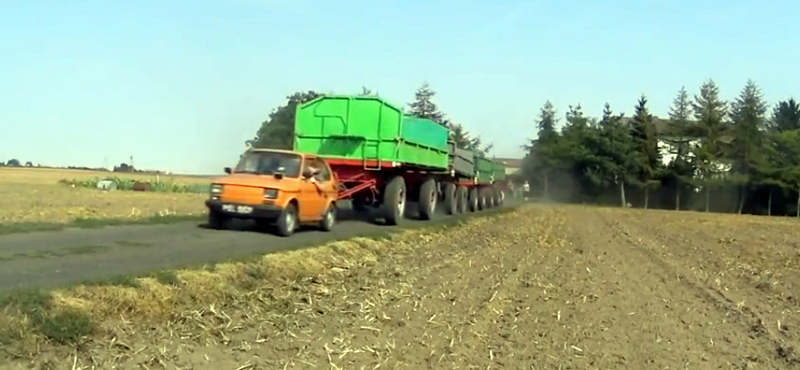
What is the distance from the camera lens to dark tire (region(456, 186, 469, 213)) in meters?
31.7

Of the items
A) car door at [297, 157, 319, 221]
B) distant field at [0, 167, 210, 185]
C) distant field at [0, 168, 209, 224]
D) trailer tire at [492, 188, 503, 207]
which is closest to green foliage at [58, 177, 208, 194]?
distant field at [0, 167, 210, 185]

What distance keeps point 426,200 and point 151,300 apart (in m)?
17.4

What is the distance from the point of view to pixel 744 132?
7525 centimetres

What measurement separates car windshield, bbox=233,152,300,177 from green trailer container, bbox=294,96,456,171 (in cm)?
421

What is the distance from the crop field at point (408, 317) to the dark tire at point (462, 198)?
658 inches

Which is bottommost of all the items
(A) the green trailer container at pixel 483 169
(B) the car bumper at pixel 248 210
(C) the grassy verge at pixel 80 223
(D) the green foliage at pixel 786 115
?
(C) the grassy verge at pixel 80 223

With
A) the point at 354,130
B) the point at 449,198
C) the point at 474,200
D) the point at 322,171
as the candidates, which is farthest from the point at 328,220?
the point at 474,200

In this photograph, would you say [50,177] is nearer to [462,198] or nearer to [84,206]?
[84,206]

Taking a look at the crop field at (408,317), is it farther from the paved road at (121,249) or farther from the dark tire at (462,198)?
the dark tire at (462,198)

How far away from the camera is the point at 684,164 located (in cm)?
7275

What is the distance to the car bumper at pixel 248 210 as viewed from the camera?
16547mm

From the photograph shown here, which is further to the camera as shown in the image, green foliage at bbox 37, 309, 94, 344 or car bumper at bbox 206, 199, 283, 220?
car bumper at bbox 206, 199, 283, 220

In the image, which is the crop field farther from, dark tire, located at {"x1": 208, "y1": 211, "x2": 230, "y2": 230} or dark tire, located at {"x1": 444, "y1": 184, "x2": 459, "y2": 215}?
dark tire, located at {"x1": 444, "y1": 184, "x2": 459, "y2": 215}

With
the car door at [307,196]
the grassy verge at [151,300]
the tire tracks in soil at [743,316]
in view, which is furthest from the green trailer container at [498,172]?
the grassy verge at [151,300]
